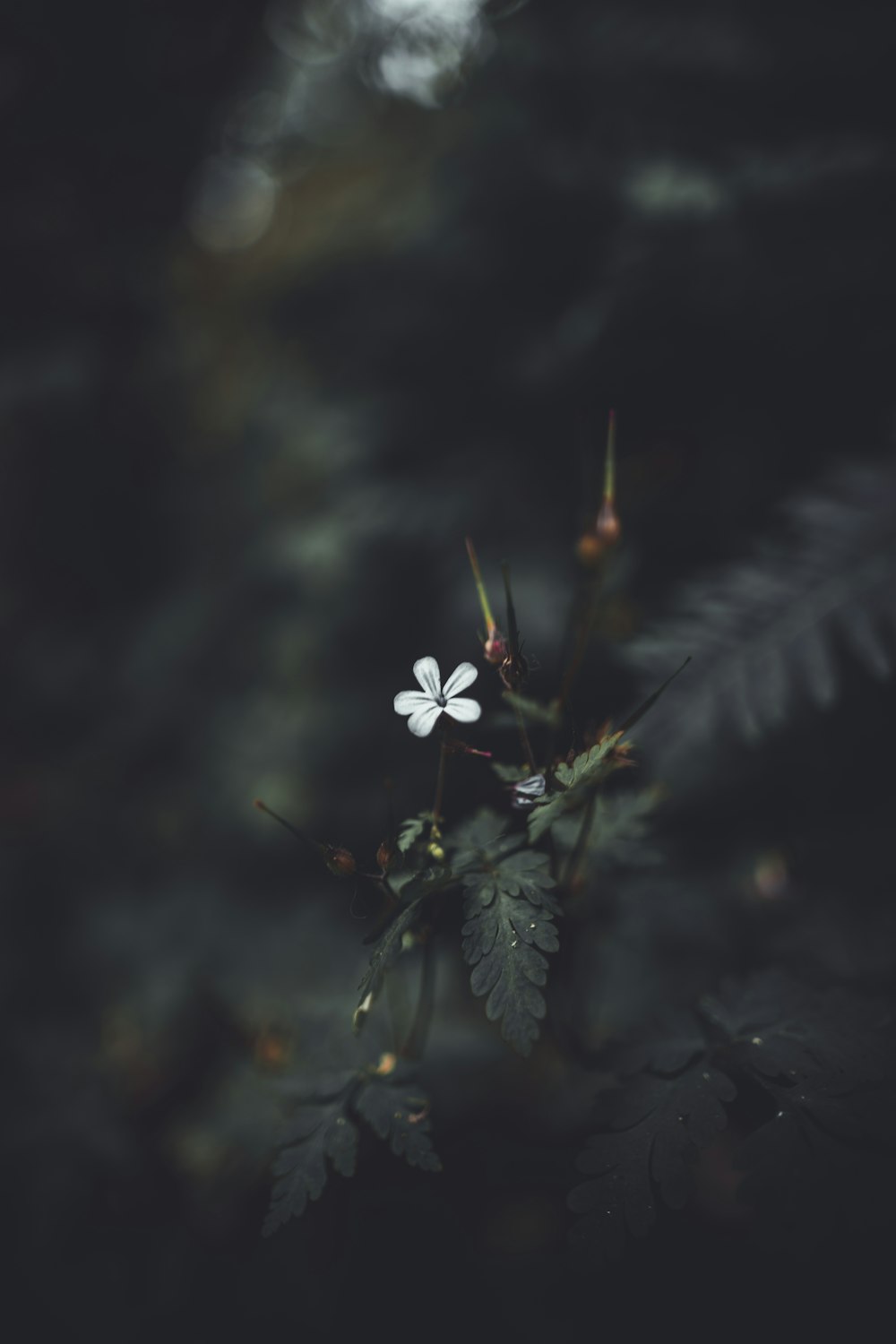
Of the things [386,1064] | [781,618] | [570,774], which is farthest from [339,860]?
[781,618]

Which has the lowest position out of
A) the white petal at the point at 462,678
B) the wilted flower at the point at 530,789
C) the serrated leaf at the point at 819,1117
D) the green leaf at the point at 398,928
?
the serrated leaf at the point at 819,1117

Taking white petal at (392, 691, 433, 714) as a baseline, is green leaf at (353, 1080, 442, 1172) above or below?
below

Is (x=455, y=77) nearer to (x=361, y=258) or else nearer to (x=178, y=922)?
(x=361, y=258)

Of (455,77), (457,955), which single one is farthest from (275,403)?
(457,955)

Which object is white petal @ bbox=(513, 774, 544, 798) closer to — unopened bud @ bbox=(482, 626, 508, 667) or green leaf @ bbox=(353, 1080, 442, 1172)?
unopened bud @ bbox=(482, 626, 508, 667)

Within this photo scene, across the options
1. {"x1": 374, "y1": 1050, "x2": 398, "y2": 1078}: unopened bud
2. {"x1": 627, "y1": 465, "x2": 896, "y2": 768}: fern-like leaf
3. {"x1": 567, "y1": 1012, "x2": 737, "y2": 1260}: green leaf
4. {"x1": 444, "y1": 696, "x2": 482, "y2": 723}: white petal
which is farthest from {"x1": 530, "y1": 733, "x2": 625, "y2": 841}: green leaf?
{"x1": 627, "y1": 465, "x2": 896, "y2": 768}: fern-like leaf

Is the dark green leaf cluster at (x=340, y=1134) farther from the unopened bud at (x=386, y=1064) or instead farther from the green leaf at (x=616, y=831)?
the green leaf at (x=616, y=831)

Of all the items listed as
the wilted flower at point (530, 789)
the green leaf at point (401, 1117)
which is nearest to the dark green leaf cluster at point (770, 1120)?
the green leaf at point (401, 1117)
